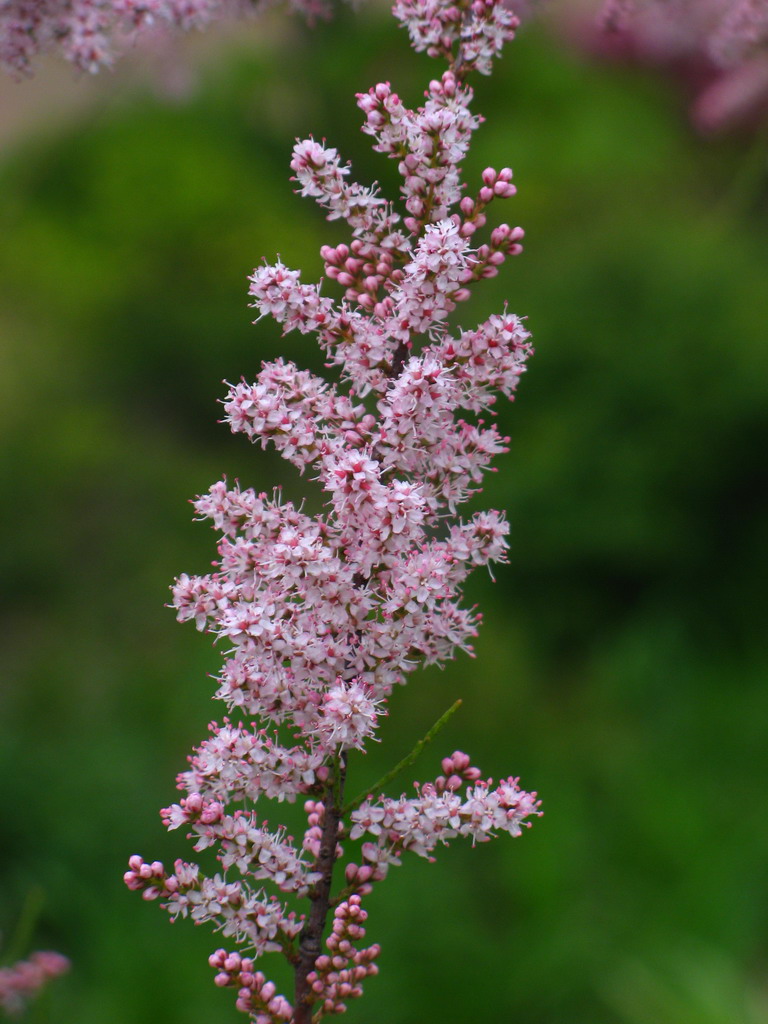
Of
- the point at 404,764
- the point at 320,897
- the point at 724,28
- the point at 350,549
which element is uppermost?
the point at 724,28

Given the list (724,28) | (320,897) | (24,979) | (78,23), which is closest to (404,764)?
(320,897)

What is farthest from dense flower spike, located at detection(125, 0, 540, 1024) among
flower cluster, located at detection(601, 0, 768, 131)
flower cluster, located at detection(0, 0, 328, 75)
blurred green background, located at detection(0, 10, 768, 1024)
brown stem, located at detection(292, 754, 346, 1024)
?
blurred green background, located at detection(0, 10, 768, 1024)

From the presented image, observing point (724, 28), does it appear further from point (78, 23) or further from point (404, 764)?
point (404, 764)

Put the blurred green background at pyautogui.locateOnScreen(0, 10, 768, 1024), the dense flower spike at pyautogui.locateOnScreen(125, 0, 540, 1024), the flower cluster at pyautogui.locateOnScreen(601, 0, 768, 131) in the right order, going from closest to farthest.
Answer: the dense flower spike at pyautogui.locateOnScreen(125, 0, 540, 1024) → the flower cluster at pyautogui.locateOnScreen(601, 0, 768, 131) → the blurred green background at pyautogui.locateOnScreen(0, 10, 768, 1024)

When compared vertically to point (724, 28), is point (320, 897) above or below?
below

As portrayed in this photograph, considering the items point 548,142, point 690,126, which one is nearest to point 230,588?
point 548,142

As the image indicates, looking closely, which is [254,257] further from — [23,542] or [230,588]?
[230,588]

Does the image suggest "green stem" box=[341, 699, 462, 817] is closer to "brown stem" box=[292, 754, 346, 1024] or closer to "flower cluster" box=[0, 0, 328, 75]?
"brown stem" box=[292, 754, 346, 1024]
